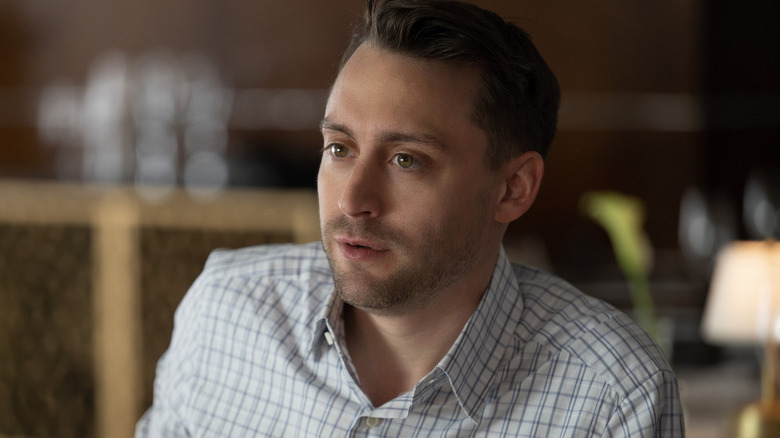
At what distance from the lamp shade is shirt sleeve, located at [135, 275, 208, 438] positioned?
1484 millimetres

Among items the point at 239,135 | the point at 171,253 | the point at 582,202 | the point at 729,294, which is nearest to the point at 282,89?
the point at 239,135

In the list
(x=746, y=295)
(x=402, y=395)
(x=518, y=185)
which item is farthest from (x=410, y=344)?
(x=746, y=295)

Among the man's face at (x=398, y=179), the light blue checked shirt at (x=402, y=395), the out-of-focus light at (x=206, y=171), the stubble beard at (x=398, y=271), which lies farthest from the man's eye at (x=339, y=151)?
the out-of-focus light at (x=206, y=171)

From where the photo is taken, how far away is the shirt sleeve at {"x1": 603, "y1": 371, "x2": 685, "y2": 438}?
1376 mm

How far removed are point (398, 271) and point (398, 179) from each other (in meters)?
0.14

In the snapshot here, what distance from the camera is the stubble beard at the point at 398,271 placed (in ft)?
4.67

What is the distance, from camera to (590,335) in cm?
149

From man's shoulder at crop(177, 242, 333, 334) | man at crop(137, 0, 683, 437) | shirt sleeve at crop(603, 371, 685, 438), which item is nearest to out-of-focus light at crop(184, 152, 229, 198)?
man's shoulder at crop(177, 242, 333, 334)

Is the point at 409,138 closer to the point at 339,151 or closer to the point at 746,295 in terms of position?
the point at 339,151

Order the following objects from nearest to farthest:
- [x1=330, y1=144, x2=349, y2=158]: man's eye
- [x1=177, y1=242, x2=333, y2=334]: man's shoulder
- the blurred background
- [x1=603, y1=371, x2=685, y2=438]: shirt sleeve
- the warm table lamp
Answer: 1. [x1=603, y1=371, x2=685, y2=438]: shirt sleeve
2. [x1=330, y1=144, x2=349, y2=158]: man's eye
3. [x1=177, y1=242, x2=333, y2=334]: man's shoulder
4. the warm table lamp
5. the blurred background

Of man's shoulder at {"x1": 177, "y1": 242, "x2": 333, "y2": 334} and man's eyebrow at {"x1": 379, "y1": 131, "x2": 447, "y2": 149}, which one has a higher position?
man's eyebrow at {"x1": 379, "y1": 131, "x2": 447, "y2": 149}

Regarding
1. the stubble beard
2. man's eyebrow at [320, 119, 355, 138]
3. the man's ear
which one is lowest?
the stubble beard

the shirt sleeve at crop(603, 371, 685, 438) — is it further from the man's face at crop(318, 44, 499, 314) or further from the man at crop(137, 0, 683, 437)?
the man's face at crop(318, 44, 499, 314)

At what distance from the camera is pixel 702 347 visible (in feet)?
11.1
